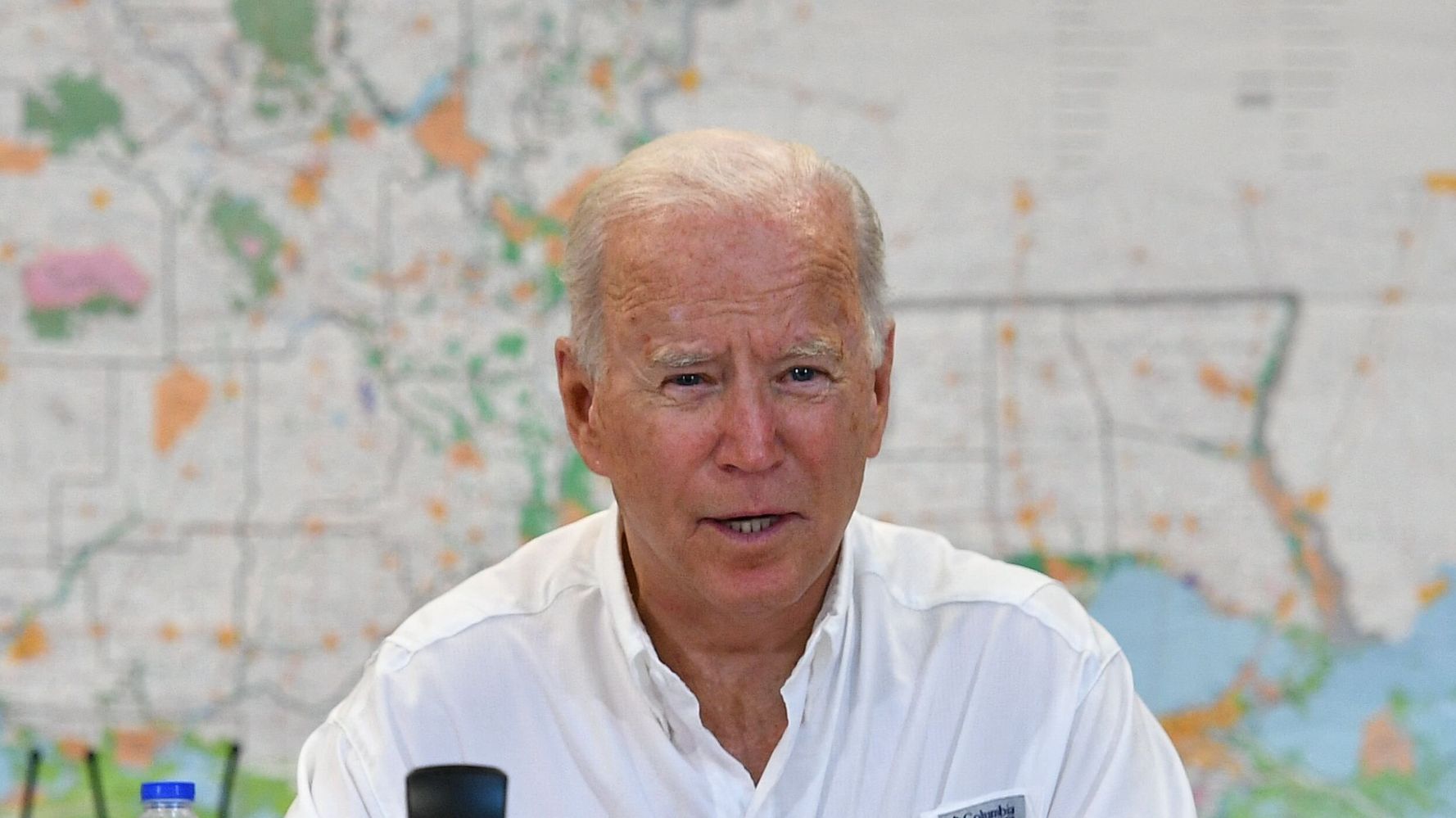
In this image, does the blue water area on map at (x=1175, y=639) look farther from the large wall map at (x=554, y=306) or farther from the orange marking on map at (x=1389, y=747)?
the orange marking on map at (x=1389, y=747)

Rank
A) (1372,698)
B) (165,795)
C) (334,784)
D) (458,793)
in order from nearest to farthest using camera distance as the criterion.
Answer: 1. (458,793)
2. (165,795)
3. (334,784)
4. (1372,698)

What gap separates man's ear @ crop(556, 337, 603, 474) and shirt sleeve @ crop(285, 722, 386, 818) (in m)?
0.35

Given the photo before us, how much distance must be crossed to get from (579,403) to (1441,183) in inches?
55.4

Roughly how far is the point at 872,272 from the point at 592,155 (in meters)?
0.91

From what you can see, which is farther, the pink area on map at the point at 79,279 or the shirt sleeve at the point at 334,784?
A: the pink area on map at the point at 79,279

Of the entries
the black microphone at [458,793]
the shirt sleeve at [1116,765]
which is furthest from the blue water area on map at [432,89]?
the black microphone at [458,793]

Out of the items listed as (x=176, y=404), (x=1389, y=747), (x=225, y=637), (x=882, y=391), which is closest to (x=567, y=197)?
(x=176, y=404)

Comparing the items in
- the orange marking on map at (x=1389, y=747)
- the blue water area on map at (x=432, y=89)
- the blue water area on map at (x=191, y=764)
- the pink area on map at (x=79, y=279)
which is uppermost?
the blue water area on map at (x=432, y=89)

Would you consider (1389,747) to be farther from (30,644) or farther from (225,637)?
(30,644)

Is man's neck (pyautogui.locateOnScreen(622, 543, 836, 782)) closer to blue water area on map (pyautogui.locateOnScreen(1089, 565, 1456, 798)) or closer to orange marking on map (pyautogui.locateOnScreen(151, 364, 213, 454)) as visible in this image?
blue water area on map (pyautogui.locateOnScreen(1089, 565, 1456, 798))

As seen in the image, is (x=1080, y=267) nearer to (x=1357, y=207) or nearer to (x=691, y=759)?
(x=1357, y=207)

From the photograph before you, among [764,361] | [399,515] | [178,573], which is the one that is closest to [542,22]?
[399,515]

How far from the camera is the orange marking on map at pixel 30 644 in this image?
2240 millimetres

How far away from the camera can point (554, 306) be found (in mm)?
2264
